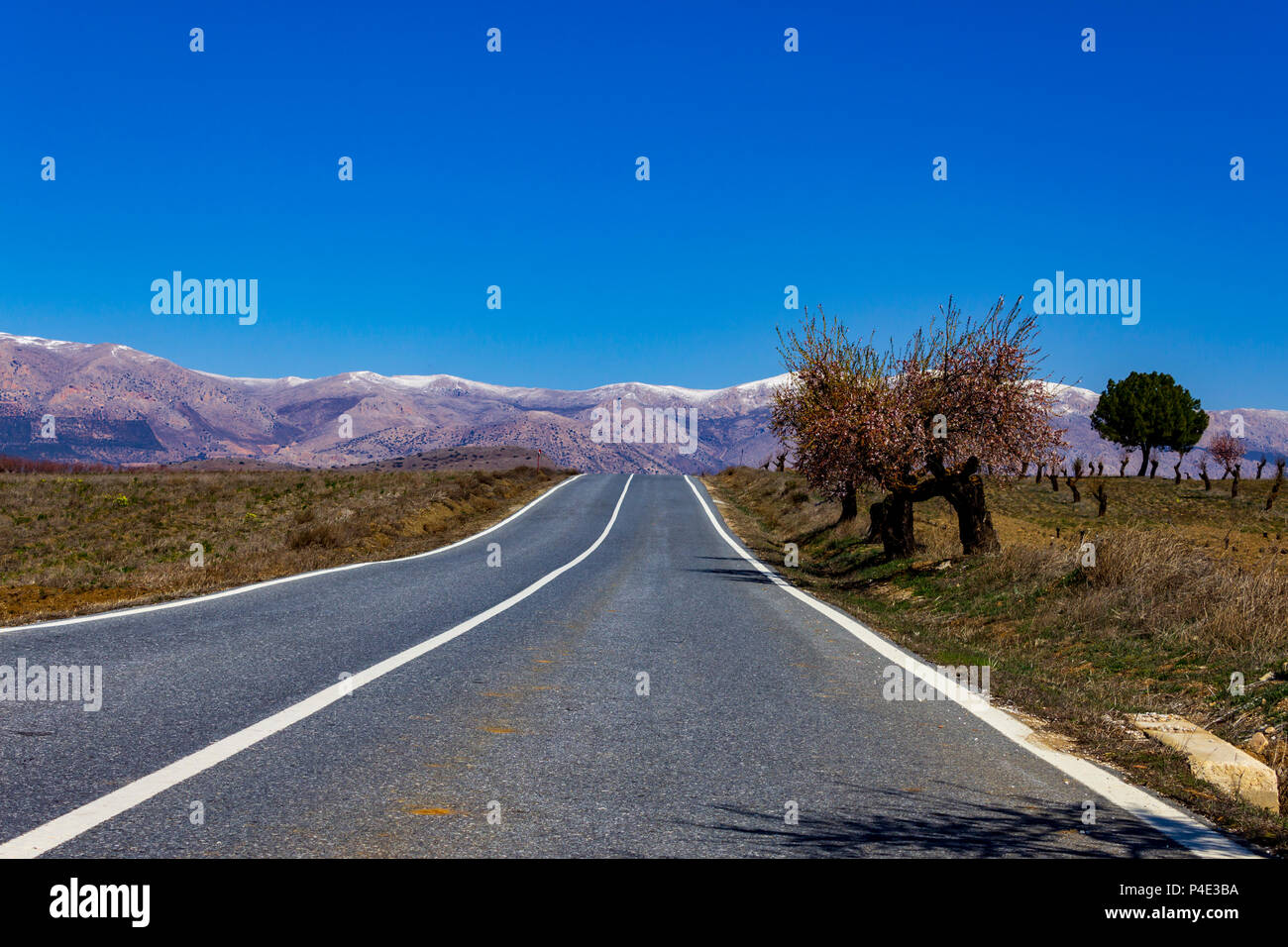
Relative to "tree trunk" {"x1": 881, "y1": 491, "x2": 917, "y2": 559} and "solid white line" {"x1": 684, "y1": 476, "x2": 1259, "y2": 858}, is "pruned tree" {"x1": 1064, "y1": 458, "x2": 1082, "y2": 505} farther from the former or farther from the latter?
"solid white line" {"x1": 684, "y1": 476, "x2": 1259, "y2": 858}

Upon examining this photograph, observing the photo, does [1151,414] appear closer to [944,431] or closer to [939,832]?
[944,431]

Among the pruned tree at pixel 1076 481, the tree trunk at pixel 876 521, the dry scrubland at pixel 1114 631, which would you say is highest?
the pruned tree at pixel 1076 481

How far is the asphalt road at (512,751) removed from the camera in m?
3.74

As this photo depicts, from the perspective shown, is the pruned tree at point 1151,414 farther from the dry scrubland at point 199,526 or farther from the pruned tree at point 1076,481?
the dry scrubland at point 199,526

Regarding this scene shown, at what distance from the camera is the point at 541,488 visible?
49594 mm

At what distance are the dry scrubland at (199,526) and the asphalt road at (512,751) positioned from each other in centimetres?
400

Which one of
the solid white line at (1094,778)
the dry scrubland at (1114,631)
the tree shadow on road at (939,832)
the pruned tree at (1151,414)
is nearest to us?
the tree shadow on road at (939,832)

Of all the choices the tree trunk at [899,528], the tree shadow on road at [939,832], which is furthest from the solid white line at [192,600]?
the tree trunk at [899,528]
